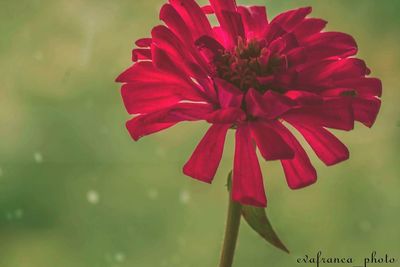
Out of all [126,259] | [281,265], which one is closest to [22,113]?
[126,259]

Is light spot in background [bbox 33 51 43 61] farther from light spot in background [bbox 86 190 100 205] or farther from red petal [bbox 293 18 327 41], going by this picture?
red petal [bbox 293 18 327 41]

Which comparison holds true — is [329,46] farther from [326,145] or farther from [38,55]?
[38,55]

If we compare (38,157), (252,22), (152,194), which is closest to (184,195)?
(152,194)

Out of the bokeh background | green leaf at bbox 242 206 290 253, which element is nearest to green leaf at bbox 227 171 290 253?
green leaf at bbox 242 206 290 253

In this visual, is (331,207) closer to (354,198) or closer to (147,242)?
(354,198)

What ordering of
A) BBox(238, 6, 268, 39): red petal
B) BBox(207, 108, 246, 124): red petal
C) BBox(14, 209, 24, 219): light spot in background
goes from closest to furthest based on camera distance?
BBox(207, 108, 246, 124): red petal
BBox(238, 6, 268, 39): red petal
BBox(14, 209, 24, 219): light spot in background

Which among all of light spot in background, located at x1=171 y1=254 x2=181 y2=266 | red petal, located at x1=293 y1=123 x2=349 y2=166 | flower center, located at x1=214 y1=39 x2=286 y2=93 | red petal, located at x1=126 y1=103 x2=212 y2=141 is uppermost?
flower center, located at x1=214 y1=39 x2=286 y2=93

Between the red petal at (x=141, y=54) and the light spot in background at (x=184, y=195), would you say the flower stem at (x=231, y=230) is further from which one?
the light spot in background at (x=184, y=195)

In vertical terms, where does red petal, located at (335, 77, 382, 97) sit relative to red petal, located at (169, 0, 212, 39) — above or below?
below
